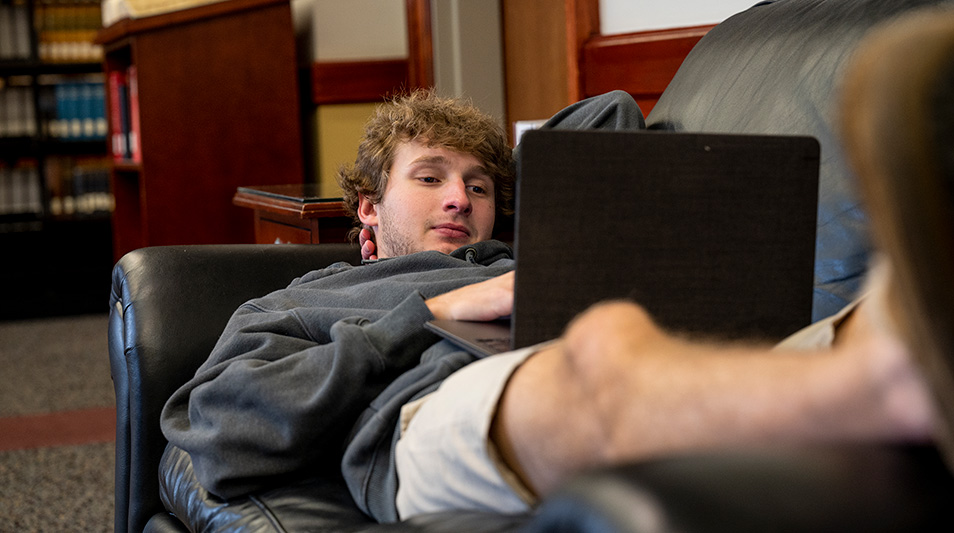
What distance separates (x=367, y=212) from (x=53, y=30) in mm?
3833

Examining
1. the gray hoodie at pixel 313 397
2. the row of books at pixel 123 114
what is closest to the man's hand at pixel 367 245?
the gray hoodie at pixel 313 397

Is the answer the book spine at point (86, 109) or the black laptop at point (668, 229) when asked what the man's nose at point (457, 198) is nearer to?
the black laptop at point (668, 229)

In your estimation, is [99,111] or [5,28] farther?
[99,111]

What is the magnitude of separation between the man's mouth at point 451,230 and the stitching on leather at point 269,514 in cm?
54

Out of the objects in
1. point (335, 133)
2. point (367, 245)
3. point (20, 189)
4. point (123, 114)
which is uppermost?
point (123, 114)

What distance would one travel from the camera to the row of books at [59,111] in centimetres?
465

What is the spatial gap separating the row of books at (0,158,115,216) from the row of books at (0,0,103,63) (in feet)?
1.71

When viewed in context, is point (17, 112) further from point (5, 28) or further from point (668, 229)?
point (668, 229)

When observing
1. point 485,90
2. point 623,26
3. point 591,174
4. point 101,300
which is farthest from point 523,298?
point 101,300

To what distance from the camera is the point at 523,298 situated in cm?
82

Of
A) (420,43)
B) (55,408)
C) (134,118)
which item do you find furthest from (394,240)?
(134,118)

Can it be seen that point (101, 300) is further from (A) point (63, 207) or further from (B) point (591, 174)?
(B) point (591, 174)

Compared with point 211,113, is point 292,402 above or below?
below

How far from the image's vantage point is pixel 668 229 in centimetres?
82
